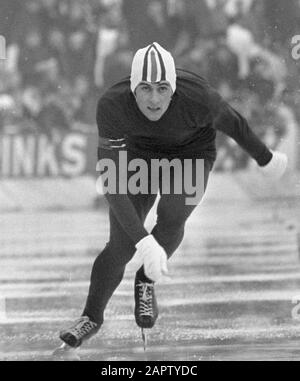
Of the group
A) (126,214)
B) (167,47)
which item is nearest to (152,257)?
(126,214)

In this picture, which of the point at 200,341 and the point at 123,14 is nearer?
Answer: the point at 200,341

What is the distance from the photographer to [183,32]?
7832mm

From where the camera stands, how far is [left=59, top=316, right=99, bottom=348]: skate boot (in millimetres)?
5730

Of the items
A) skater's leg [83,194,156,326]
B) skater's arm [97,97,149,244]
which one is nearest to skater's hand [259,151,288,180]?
skater's leg [83,194,156,326]

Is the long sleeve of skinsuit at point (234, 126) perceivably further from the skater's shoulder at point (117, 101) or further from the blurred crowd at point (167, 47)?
the blurred crowd at point (167, 47)

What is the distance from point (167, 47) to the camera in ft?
24.3

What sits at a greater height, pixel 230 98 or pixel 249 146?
pixel 230 98

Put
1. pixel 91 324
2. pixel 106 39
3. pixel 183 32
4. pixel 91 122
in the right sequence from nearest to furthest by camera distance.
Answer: pixel 91 324 < pixel 183 32 < pixel 106 39 < pixel 91 122

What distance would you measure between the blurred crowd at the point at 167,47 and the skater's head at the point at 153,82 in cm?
147

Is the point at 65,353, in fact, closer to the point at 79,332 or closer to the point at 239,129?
the point at 79,332

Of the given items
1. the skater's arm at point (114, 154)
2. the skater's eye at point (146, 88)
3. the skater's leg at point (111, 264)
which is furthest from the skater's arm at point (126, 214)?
the skater's eye at point (146, 88)
